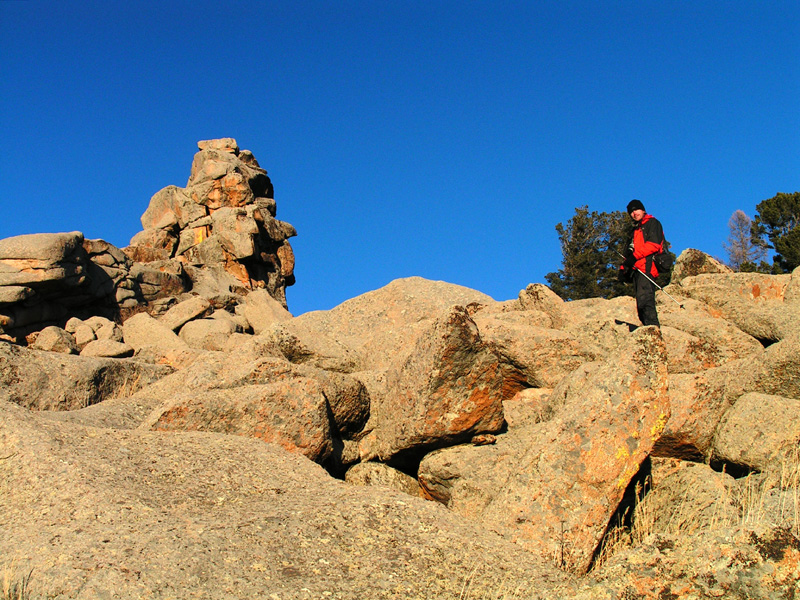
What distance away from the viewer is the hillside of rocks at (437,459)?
429 cm

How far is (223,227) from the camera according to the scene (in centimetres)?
3491

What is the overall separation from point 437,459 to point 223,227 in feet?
96.1

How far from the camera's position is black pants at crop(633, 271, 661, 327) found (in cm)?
1021

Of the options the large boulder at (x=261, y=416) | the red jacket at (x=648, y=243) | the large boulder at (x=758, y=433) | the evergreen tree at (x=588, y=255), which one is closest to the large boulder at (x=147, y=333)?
the large boulder at (x=261, y=416)

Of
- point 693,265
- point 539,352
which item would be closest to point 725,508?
point 539,352

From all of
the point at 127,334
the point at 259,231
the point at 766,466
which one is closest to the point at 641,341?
the point at 766,466

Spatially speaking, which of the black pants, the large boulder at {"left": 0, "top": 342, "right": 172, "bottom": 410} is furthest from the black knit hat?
the large boulder at {"left": 0, "top": 342, "right": 172, "bottom": 410}

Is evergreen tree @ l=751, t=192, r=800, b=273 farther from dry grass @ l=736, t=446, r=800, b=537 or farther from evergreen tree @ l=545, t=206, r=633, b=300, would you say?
dry grass @ l=736, t=446, r=800, b=537

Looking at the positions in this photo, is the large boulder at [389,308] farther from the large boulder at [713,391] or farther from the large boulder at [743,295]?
the large boulder at [713,391]

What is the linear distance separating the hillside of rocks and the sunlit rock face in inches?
861

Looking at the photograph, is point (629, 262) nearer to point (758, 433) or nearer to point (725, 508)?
point (758, 433)

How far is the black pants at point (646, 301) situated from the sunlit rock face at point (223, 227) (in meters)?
24.3

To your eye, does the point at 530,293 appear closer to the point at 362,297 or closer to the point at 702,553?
the point at 362,297

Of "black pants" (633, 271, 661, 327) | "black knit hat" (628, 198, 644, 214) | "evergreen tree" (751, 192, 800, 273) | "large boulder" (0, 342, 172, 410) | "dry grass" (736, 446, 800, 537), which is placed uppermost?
"evergreen tree" (751, 192, 800, 273)
